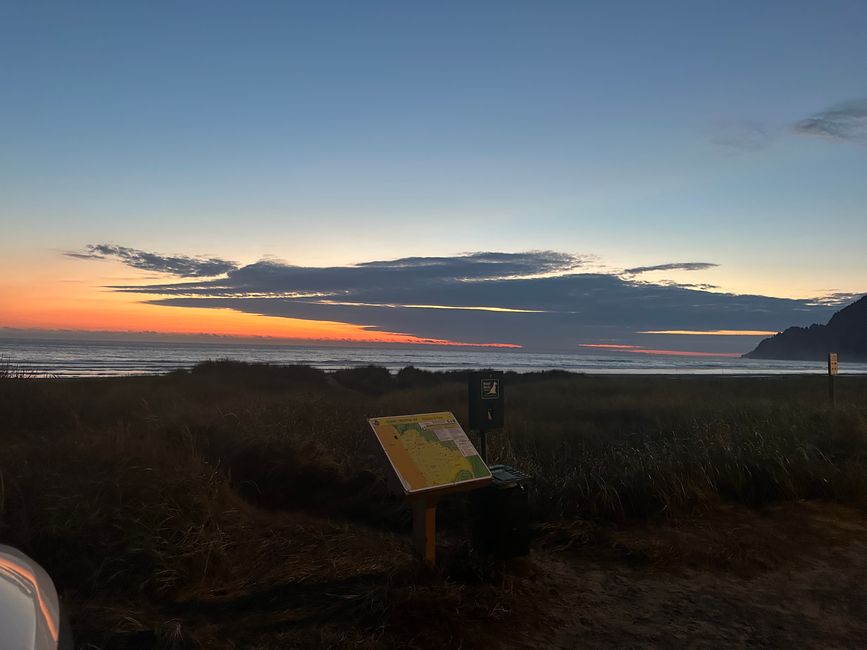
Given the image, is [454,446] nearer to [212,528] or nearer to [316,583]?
[316,583]

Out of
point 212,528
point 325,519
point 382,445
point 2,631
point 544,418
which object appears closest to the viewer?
point 2,631

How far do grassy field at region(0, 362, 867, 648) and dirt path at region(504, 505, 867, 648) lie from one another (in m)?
0.03

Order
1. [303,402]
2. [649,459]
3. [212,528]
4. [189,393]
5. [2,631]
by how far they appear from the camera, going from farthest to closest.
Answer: [189,393] < [303,402] < [649,459] < [212,528] < [2,631]

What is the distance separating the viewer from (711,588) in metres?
4.81

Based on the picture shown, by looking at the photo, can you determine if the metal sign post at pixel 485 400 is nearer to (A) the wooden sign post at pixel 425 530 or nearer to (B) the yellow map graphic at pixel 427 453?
(B) the yellow map graphic at pixel 427 453

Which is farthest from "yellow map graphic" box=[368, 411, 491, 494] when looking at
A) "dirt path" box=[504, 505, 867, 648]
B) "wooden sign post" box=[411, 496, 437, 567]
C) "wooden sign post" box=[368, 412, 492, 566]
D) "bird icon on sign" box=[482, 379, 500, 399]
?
"dirt path" box=[504, 505, 867, 648]

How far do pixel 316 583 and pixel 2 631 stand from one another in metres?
3.25

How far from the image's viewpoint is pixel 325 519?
6.49 metres

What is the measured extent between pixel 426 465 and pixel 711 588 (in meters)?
2.48

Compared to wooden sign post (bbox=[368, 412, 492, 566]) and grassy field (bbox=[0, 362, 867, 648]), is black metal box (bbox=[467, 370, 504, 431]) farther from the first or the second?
grassy field (bbox=[0, 362, 867, 648])

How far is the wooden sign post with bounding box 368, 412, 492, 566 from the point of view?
4289 millimetres

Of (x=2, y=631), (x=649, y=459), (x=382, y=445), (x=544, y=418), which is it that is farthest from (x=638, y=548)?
(x=544, y=418)

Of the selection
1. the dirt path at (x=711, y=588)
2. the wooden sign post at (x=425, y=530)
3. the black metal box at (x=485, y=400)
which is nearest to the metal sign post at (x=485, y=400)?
the black metal box at (x=485, y=400)

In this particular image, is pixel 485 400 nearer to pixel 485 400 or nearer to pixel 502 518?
pixel 485 400
